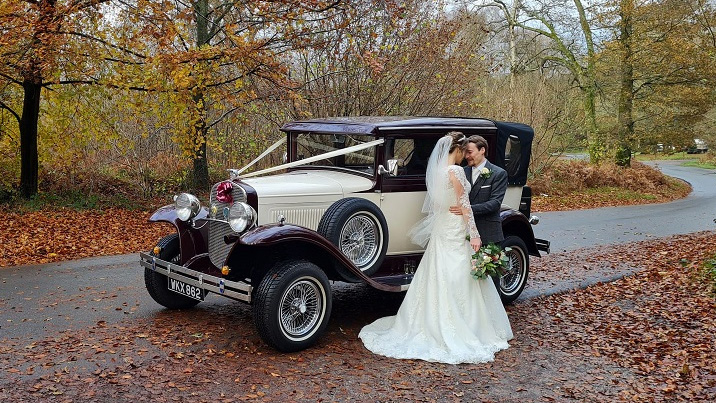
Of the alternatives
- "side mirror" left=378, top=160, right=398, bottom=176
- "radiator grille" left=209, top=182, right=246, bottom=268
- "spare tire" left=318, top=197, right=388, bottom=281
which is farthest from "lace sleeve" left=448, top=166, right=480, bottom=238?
"radiator grille" left=209, top=182, right=246, bottom=268

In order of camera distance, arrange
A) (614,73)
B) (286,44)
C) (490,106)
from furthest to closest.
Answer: (614,73) → (490,106) → (286,44)

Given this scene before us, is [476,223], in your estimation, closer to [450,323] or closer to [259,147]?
[450,323]

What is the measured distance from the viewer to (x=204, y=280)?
6.04m

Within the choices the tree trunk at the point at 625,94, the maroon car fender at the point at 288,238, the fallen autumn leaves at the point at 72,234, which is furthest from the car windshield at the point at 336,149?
the tree trunk at the point at 625,94

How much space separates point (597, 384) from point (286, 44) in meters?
10.5

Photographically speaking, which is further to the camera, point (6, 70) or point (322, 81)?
point (322, 81)

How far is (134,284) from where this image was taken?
852 centimetres

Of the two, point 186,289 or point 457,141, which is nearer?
point 186,289

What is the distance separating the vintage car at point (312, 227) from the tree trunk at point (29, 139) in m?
8.85

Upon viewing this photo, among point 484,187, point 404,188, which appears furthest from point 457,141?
point 404,188

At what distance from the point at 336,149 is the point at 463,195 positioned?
5.80ft

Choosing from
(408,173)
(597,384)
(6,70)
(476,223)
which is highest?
(6,70)

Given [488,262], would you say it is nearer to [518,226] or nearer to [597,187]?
[518,226]

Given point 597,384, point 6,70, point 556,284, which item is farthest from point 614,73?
point 597,384
